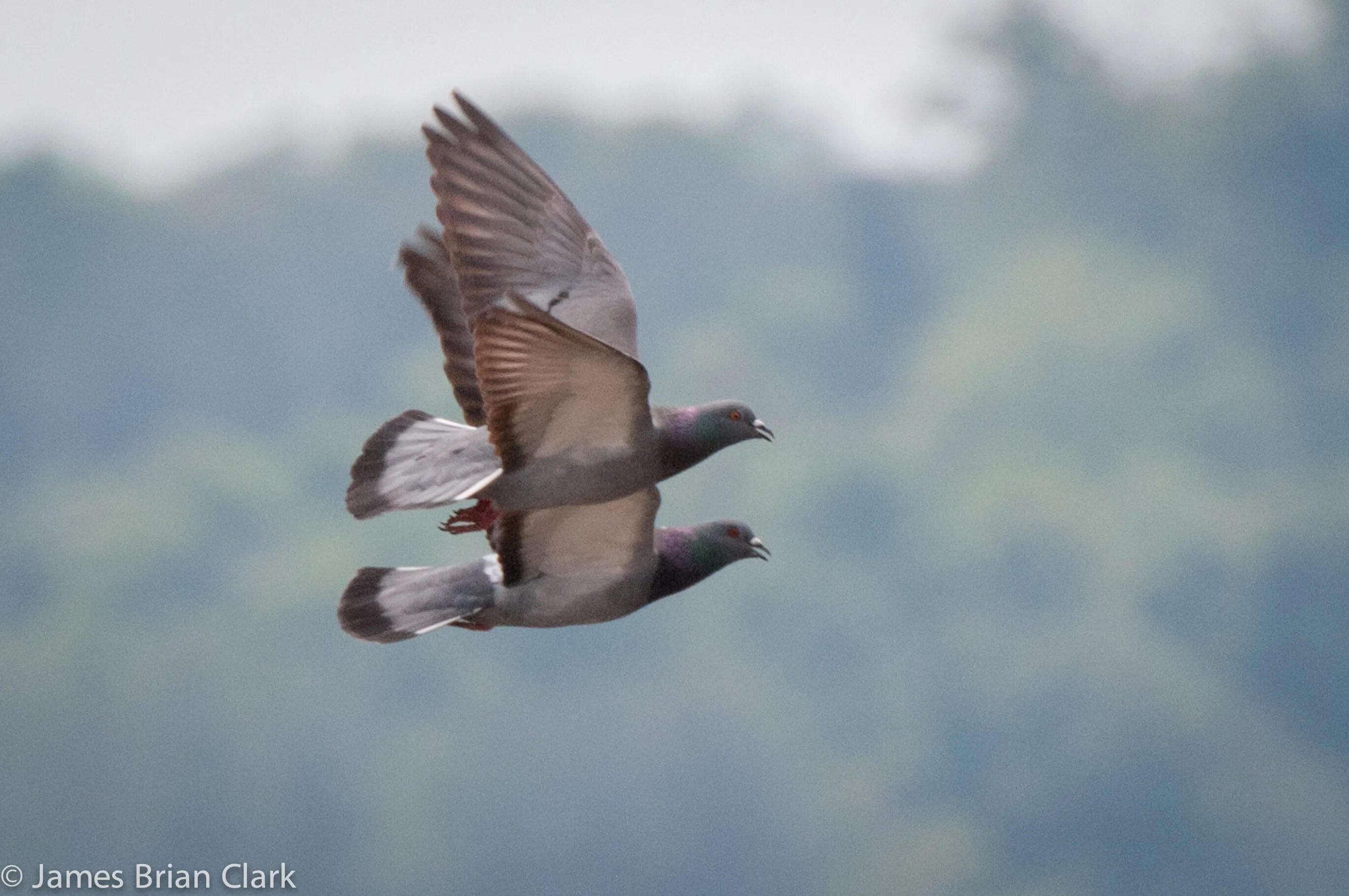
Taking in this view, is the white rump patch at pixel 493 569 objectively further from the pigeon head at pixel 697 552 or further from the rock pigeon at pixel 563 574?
the pigeon head at pixel 697 552

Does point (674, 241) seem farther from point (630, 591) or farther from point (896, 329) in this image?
point (630, 591)

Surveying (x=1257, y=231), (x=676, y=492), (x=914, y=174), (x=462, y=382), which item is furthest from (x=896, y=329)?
(x=462, y=382)

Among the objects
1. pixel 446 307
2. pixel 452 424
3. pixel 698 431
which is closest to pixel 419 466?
pixel 452 424

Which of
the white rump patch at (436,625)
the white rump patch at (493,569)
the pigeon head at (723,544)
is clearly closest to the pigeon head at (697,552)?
the pigeon head at (723,544)

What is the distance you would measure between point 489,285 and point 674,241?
88.7 feet

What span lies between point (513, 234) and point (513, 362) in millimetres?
997

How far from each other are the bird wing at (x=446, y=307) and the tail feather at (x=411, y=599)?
1.49 ft

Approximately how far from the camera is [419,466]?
4543mm

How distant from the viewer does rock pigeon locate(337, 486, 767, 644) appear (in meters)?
4.38

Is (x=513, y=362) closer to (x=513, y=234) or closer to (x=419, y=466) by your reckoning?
(x=419, y=466)

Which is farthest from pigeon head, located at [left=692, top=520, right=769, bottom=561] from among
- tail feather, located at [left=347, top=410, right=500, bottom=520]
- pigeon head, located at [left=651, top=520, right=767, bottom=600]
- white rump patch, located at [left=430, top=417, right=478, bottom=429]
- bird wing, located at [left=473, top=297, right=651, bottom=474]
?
white rump patch, located at [left=430, top=417, right=478, bottom=429]

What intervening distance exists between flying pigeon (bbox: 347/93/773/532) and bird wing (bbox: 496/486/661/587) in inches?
3.1

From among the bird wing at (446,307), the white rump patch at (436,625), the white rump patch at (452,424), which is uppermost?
the bird wing at (446,307)

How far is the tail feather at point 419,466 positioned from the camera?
432 cm
